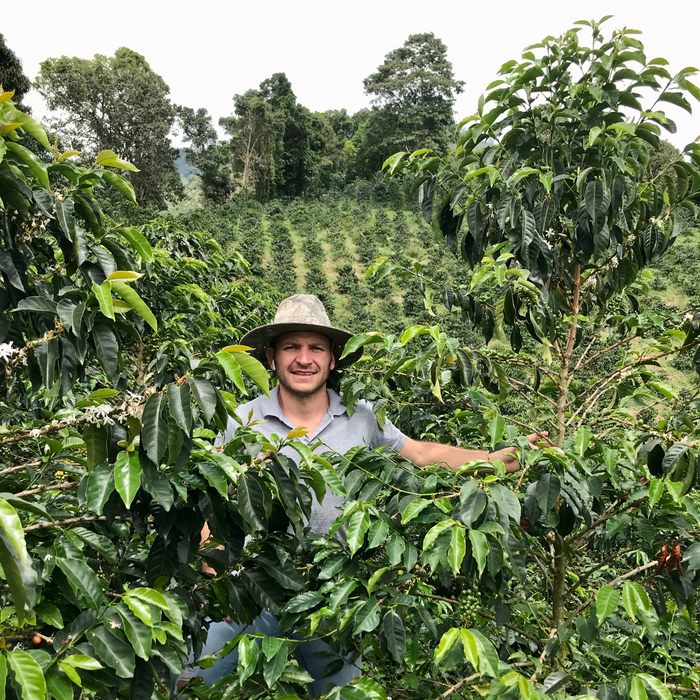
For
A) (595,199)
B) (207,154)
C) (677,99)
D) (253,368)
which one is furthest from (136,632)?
(207,154)

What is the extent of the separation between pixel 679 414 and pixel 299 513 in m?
1.14

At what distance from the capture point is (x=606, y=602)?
1.48 meters

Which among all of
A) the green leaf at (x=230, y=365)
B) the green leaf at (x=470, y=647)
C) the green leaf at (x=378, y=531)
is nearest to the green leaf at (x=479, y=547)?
the green leaf at (x=470, y=647)

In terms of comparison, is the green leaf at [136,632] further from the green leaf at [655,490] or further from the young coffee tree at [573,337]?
the green leaf at [655,490]

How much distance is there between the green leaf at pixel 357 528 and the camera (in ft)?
4.51

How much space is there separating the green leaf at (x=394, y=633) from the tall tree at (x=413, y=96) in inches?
1296

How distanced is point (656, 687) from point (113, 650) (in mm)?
1189

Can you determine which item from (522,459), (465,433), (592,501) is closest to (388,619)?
(522,459)

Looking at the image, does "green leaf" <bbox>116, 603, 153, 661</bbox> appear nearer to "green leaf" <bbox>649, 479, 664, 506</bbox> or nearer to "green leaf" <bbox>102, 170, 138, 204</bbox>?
"green leaf" <bbox>102, 170, 138, 204</bbox>

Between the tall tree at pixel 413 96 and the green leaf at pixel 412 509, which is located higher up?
the tall tree at pixel 413 96

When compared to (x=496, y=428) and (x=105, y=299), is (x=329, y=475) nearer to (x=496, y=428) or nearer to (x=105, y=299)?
(x=496, y=428)

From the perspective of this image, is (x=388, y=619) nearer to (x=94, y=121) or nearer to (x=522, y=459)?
(x=522, y=459)

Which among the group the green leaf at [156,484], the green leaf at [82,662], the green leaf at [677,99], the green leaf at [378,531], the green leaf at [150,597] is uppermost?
the green leaf at [677,99]

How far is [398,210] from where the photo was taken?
28.7 meters
